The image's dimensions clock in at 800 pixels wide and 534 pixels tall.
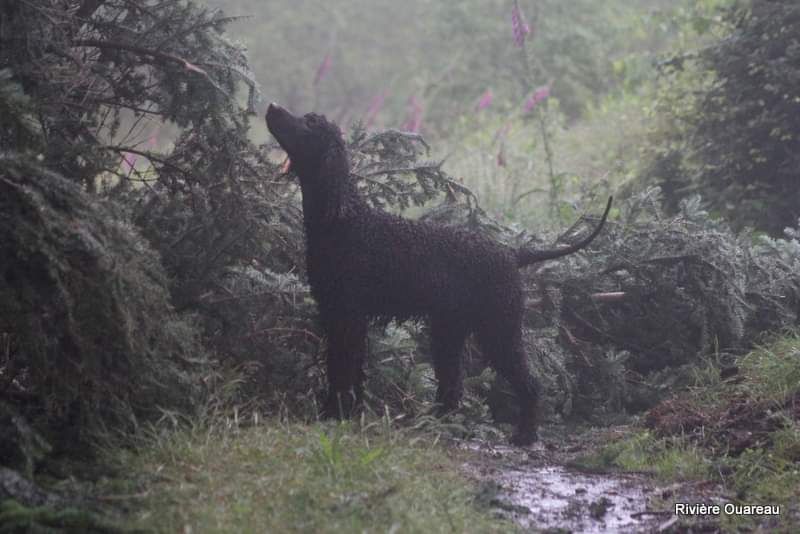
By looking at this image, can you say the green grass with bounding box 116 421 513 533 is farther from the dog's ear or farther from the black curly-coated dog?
the dog's ear

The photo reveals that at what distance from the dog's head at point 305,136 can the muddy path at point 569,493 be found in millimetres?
1685

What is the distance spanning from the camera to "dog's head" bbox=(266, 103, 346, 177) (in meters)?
4.80

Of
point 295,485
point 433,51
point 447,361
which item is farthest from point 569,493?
point 433,51

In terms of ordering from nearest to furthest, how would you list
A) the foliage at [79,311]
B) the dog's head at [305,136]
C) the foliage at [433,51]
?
1. the foliage at [79,311]
2. the dog's head at [305,136]
3. the foliage at [433,51]

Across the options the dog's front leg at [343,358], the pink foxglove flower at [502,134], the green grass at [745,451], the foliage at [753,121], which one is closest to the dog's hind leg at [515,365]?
the green grass at [745,451]

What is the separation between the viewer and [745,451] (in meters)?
4.73

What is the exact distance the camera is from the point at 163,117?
207 inches

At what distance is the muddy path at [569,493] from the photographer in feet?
13.4

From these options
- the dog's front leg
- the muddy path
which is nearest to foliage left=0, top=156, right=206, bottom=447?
the dog's front leg

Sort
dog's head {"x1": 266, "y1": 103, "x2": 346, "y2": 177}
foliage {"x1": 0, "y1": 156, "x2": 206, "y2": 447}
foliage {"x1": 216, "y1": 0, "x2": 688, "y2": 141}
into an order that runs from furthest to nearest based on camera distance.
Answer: foliage {"x1": 216, "y1": 0, "x2": 688, "y2": 141}, dog's head {"x1": 266, "y1": 103, "x2": 346, "y2": 177}, foliage {"x1": 0, "y1": 156, "x2": 206, "y2": 447}

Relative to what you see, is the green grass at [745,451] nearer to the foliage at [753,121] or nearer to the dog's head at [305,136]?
the dog's head at [305,136]

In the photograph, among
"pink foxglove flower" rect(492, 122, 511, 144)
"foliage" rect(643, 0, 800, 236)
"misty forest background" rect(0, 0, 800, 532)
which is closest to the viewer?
"misty forest background" rect(0, 0, 800, 532)

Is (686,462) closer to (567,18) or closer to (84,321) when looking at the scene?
(84,321)

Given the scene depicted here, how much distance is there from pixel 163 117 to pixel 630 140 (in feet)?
24.1
